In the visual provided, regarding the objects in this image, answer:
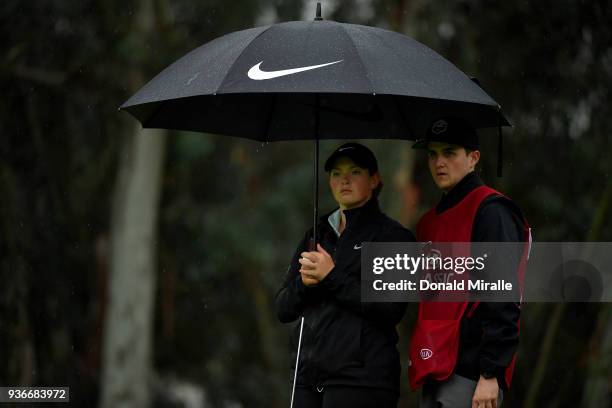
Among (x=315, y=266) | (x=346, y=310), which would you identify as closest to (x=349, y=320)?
(x=346, y=310)

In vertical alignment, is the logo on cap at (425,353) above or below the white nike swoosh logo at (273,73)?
below

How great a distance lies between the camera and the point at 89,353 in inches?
631

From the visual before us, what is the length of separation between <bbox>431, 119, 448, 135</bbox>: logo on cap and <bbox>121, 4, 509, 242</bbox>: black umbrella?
9 centimetres

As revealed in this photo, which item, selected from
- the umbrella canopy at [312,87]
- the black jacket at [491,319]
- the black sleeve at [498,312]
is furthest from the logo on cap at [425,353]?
the umbrella canopy at [312,87]

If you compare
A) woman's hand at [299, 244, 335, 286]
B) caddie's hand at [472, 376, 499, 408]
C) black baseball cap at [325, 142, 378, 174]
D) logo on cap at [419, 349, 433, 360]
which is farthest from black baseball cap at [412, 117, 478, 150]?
caddie's hand at [472, 376, 499, 408]

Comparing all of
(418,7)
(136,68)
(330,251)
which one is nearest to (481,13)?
(418,7)

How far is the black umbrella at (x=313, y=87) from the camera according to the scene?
3.86 metres

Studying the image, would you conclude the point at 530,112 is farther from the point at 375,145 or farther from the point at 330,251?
the point at 330,251

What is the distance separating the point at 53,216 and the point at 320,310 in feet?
21.6

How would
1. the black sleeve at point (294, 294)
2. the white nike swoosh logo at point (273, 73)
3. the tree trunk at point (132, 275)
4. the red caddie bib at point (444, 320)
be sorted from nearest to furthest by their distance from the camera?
the red caddie bib at point (444, 320), the white nike swoosh logo at point (273, 73), the black sleeve at point (294, 294), the tree trunk at point (132, 275)

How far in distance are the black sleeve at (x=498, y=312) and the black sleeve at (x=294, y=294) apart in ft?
2.30

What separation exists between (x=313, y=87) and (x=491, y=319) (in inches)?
40.8

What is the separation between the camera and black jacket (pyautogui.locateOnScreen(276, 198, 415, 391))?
394 centimetres

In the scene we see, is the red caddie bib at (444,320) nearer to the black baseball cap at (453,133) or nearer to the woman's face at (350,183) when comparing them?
the black baseball cap at (453,133)
